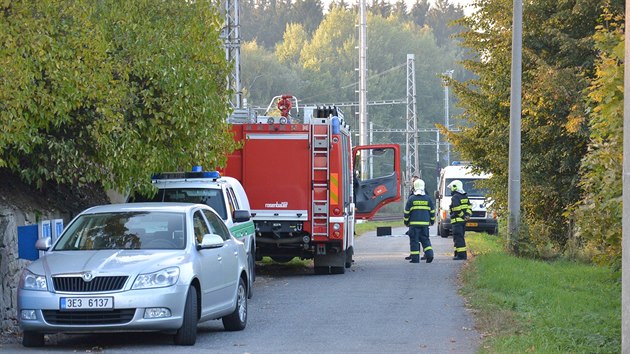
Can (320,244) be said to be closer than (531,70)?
Yes

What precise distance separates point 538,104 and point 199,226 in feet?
46.3

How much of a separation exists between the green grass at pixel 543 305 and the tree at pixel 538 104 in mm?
3376

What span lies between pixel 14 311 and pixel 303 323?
3370 mm

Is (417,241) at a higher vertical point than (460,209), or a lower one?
lower

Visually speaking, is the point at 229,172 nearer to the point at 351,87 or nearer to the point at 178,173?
the point at 178,173

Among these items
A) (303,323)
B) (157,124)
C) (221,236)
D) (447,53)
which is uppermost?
(447,53)

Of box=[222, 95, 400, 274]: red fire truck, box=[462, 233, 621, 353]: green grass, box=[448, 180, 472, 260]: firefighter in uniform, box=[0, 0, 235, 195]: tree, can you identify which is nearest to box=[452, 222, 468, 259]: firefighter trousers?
box=[448, 180, 472, 260]: firefighter in uniform

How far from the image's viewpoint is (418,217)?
24250mm

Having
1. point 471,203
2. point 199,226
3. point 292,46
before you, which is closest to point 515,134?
point 199,226

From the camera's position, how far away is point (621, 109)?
13.8 m

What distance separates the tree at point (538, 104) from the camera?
24.6 meters

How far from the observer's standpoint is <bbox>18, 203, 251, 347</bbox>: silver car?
1134cm

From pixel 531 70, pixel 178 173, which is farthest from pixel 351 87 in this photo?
pixel 178 173

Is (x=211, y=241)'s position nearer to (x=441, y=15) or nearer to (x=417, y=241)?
(x=417, y=241)
